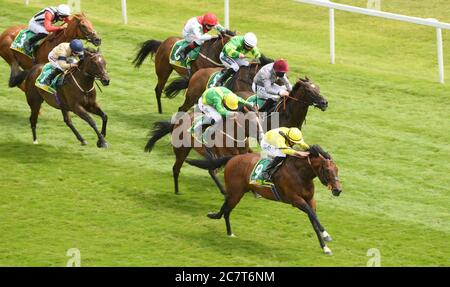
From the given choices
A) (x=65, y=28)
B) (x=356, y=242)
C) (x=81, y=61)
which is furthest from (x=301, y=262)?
(x=65, y=28)

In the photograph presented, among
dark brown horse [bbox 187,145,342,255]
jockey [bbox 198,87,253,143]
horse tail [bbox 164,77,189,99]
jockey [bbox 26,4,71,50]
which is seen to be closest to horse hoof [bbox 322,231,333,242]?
dark brown horse [bbox 187,145,342,255]

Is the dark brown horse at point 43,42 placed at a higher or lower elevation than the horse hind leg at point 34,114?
higher

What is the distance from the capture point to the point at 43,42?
21.1 m

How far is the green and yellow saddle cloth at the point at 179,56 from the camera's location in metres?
20.8

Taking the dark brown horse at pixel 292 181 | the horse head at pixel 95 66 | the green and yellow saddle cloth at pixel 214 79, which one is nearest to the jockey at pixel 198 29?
the green and yellow saddle cloth at pixel 214 79

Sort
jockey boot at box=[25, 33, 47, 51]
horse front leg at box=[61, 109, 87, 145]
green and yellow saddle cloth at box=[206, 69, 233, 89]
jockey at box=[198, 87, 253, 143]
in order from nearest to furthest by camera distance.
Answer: jockey at box=[198, 87, 253, 143]
horse front leg at box=[61, 109, 87, 145]
green and yellow saddle cloth at box=[206, 69, 233, 89]
jockey boot at box=[25, 33, 47, 51]

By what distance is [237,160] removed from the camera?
16.0m

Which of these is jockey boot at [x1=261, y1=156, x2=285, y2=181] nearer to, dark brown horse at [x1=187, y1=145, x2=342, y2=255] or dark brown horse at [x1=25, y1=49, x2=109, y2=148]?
dark brown horse at [x1=187, y1=145, x2=342, y2=255]

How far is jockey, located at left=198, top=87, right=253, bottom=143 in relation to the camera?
17.0m

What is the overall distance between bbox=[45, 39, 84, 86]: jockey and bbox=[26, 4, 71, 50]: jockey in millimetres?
1791

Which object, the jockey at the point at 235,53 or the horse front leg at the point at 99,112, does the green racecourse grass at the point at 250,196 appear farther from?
the jockey at the point at 235,53

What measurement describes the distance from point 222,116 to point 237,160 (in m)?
1.27

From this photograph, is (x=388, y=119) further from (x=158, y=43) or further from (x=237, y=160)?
(x=237, y=160)

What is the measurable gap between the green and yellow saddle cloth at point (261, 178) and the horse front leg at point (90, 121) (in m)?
3.75
